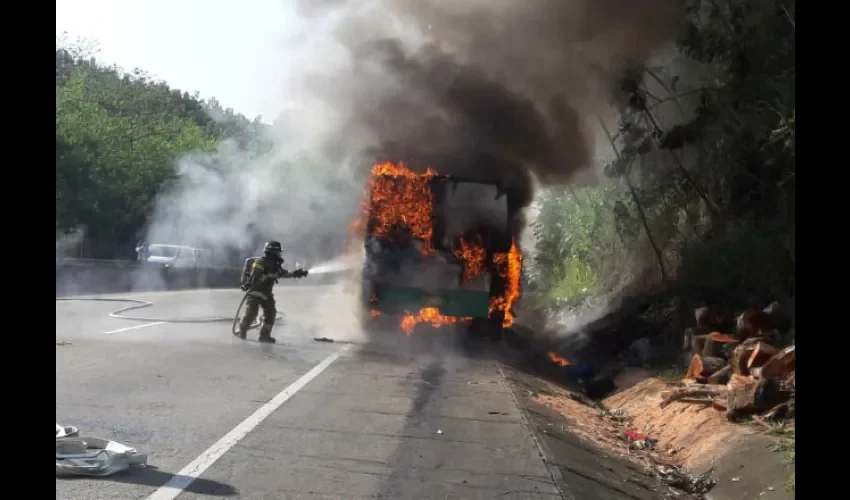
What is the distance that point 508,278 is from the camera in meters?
15.0

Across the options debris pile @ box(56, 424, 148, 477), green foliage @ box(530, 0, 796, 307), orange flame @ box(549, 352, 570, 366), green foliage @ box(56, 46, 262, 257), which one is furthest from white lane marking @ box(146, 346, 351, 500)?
green foliage @ box(56, 46, 262, 257)

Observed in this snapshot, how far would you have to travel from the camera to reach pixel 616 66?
16.2 meters

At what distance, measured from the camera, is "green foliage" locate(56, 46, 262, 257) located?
30672mm

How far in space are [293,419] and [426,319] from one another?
7.06m

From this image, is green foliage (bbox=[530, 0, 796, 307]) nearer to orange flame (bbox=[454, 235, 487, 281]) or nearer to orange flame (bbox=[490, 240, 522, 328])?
orange flame (bbox=[490, 240, 522, 328])

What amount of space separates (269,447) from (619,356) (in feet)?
32.2

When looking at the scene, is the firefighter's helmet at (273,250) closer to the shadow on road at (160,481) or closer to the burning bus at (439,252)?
the burning bus at (439,252)

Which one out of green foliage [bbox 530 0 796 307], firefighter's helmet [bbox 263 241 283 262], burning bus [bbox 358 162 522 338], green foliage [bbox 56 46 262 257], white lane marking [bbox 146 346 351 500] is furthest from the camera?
green foliage [bbox 56 46 262 257]

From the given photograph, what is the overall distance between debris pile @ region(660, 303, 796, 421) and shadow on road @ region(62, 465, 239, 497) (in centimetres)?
423

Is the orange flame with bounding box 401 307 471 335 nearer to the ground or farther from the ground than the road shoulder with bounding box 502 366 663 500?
farther from the ground

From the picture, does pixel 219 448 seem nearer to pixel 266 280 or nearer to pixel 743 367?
pixel 743 367

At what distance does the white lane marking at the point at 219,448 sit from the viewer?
531 centimetres
